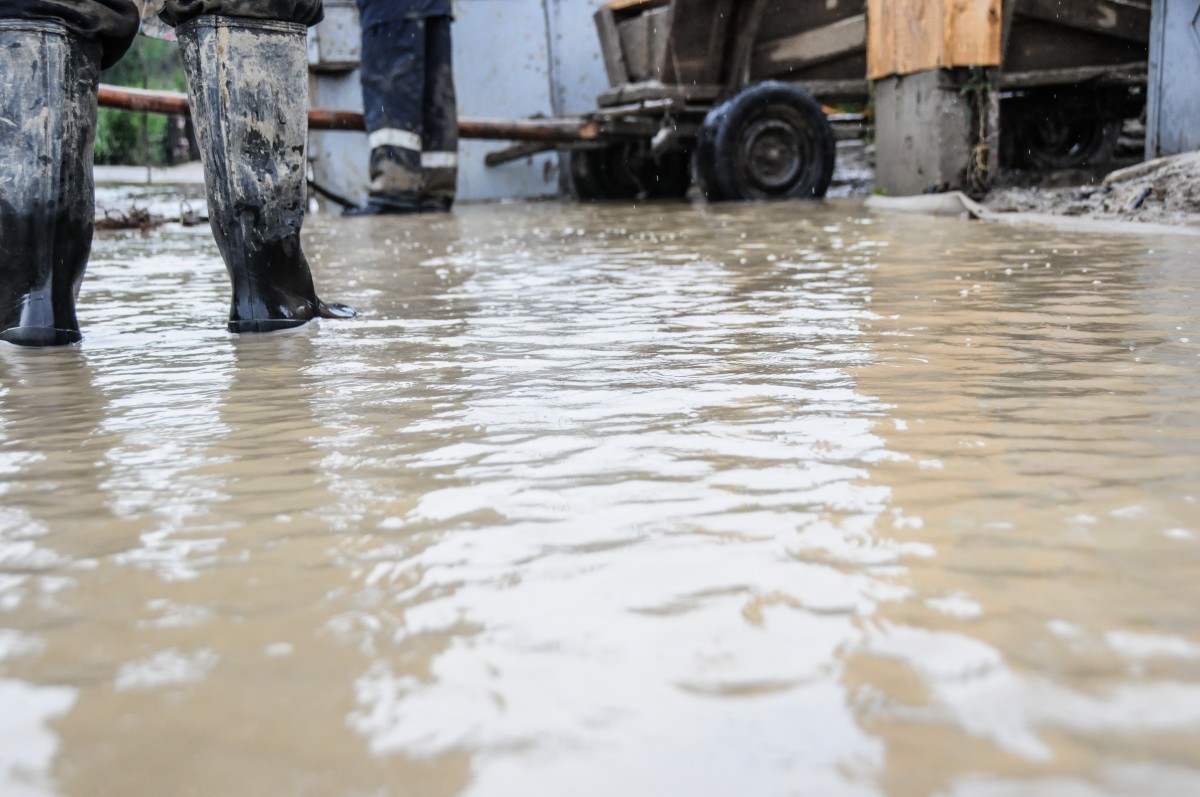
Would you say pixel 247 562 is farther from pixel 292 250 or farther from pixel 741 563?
pixel 292 250

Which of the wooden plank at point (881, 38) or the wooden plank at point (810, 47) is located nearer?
the wooden plank at point (881, 38)

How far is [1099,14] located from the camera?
701 cm

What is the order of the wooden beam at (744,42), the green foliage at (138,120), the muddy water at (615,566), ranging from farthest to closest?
the green foliage at (138,120) < the wooden beam at (744,42) < the muddy water at (615,566)

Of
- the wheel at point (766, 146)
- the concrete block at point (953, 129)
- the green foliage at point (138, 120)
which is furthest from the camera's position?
the green foliage at point (138, 120)

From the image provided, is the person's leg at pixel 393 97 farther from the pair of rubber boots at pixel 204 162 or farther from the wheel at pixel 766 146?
the pair of rubber boots at pixel 204 162

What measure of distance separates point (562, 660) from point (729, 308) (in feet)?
6.02

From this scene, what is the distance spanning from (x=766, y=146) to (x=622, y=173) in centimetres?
207

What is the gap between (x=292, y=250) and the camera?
8.53 ft

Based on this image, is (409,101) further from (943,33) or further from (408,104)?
(943,33)

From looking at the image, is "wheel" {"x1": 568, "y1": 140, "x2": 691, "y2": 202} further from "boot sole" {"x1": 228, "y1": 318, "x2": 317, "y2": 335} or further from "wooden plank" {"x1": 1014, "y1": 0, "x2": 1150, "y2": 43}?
"boot sole" {"x1": 228, "y1": 318, "x2": 317, "y2": 335}

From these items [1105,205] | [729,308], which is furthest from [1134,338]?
[1105,205]

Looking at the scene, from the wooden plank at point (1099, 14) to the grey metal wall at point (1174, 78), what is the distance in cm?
118

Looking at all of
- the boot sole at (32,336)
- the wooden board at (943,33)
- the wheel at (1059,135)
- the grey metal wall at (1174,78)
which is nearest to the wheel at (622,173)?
the wheel at (1059,135)

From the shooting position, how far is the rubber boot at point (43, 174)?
89.9 inches
